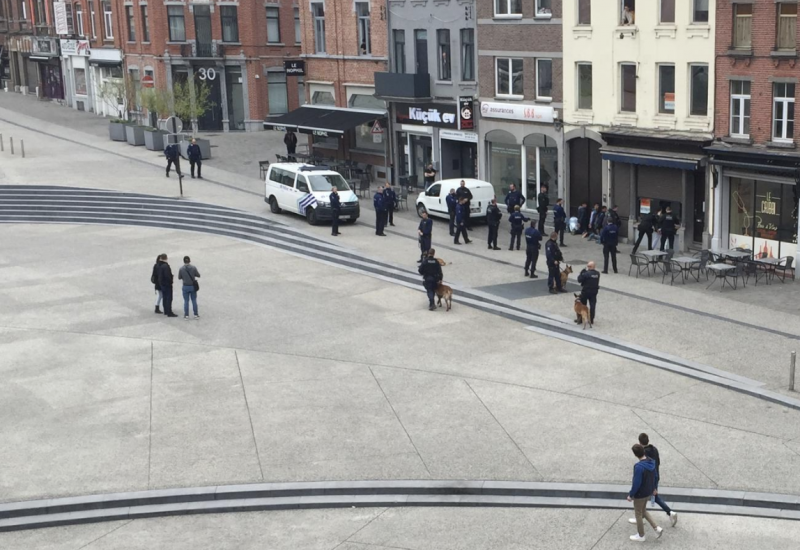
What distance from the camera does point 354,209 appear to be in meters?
40.1

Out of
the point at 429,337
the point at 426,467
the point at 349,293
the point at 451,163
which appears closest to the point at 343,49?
the point at 451,163

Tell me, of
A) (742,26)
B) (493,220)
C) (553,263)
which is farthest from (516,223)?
(742,26)

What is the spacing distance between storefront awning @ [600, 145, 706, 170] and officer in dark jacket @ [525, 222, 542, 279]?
575 cm

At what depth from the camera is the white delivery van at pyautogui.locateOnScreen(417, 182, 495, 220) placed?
130ft

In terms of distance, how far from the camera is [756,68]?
1258 inches

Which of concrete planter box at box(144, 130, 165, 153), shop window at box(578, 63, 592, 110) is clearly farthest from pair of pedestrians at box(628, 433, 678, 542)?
concrete planter box at box(144, 130, 165, 153)

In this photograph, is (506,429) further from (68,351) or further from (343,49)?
(343,49)

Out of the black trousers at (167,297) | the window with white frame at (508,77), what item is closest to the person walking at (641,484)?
the black trousers at (167,297)

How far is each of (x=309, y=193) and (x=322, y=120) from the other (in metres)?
11.3

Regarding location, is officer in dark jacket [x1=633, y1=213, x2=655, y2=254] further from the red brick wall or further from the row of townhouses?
the red brick wall

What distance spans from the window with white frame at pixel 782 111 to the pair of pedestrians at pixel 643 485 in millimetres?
18215

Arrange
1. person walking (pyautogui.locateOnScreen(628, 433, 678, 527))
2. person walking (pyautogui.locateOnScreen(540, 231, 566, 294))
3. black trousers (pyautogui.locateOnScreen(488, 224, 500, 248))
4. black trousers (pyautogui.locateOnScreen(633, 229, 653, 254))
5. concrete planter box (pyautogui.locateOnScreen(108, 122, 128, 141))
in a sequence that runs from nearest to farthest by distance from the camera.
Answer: person walking (pyautogui.locateOnScreen(628, 433, 678, 527)), person walking (pyautogui.locateOnScreen(540, 231, 566, 294)), black trousers (pyautogui.locateOnScreen(633, 229, 653, 254)), black trousers (pyautogui.locateOnScreen(488, 224, 500, 248)), concrete planter box (pyautogui.locateOnScreen(108, 122, 128, 141))

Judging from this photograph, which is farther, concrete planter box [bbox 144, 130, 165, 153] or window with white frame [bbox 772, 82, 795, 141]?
concrete planter box [bbox 144, 130, 165, 153]

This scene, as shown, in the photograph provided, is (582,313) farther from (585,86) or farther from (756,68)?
(585,86)
